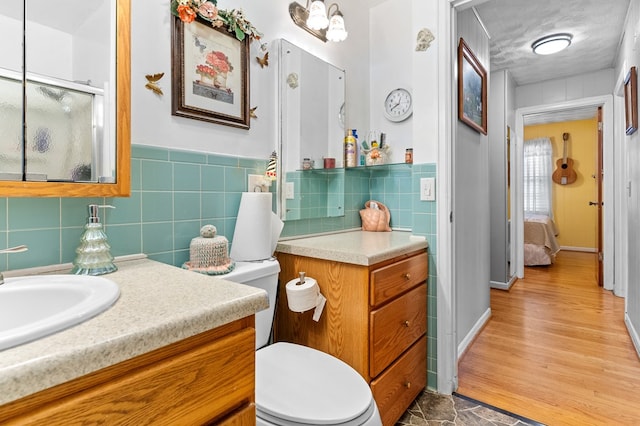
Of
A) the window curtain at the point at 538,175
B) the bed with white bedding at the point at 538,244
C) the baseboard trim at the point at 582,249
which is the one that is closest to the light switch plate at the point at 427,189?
the bed with white bedding at the point at 538,244

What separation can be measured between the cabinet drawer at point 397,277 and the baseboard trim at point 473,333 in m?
0.80

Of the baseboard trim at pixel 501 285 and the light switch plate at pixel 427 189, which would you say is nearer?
the light switch plate at pixel 427 189

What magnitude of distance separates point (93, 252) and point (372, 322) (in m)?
0.98

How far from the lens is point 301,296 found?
4.47 ft

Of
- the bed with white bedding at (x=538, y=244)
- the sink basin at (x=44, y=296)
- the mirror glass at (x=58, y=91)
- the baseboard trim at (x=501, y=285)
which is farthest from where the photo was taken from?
the bed with white bedding at (x=538, y=244)

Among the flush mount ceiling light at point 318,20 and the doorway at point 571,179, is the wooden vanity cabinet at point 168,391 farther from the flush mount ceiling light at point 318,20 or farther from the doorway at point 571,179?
the doorway at point 571,179

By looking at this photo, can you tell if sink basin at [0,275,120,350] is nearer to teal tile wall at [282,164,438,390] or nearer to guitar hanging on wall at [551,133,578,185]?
teal tile wall at [282,164,438,390]

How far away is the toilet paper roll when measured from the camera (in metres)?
1.36

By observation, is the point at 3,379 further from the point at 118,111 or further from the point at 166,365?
the point at 118,111

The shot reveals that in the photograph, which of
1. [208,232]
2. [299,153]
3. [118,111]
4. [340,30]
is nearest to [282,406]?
[208,232]

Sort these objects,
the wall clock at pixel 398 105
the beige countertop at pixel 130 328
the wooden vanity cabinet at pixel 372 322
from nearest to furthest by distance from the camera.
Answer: the beige countertop at pixel 130 328 → the wooden vanity cabinet at pixel 372 322 → the wall clock at pixel 398 105

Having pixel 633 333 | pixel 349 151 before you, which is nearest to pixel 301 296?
pixel 349 151

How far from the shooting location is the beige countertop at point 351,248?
136cm

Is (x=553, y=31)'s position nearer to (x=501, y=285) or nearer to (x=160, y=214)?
(x=501, y=285)
